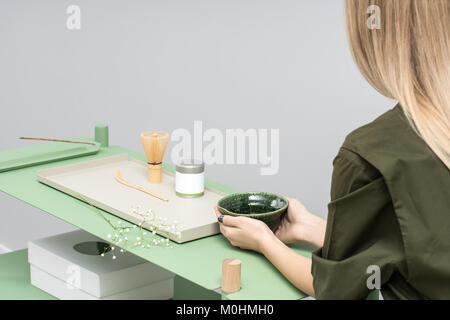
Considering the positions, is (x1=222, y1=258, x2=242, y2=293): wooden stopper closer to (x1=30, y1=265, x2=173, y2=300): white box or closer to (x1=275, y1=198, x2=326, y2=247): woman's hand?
(x1=275, y1=198, x2=326, y2=247): woman's hand

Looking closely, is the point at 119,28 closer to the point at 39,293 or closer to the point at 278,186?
the point at 278,186

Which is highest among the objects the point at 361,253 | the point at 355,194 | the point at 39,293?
the point at 355,194

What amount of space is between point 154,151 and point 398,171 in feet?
3.10

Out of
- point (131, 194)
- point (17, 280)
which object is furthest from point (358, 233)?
point (17, 280)

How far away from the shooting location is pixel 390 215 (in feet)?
4.57

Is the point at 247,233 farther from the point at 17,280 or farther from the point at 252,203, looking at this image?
the point at 17,280

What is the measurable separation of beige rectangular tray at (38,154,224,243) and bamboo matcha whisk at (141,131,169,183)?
28mm

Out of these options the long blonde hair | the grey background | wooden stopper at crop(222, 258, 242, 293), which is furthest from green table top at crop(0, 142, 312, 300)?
the grey background

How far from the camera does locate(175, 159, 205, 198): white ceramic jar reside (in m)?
2.03

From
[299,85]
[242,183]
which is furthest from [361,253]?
[242,183]

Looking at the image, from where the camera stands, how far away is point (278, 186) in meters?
2.90

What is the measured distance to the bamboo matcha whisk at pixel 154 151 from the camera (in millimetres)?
2148
